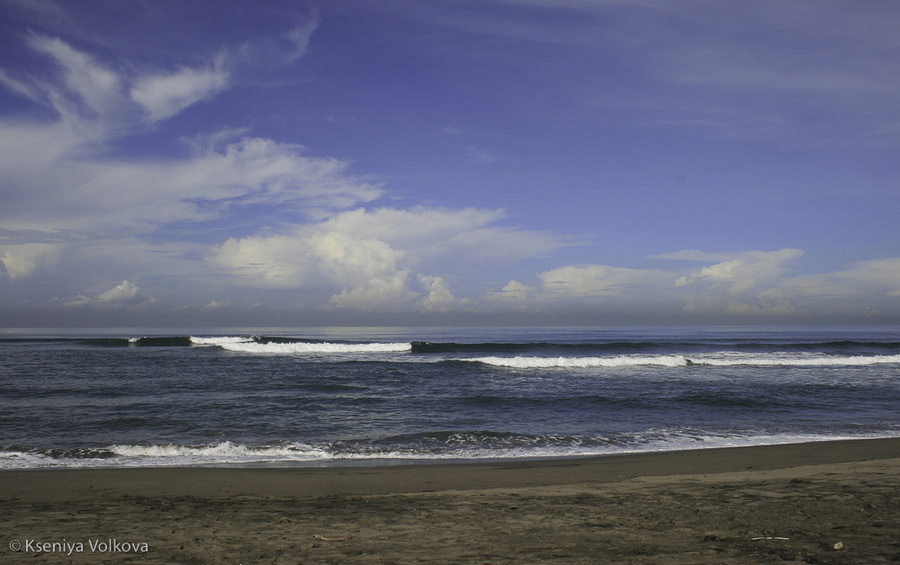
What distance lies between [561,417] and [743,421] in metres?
4.54

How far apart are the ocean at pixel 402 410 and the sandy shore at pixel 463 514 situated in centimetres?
164

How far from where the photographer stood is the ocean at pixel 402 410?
9.65 meters

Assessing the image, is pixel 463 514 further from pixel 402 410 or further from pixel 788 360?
pixel 788 360

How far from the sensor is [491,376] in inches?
881

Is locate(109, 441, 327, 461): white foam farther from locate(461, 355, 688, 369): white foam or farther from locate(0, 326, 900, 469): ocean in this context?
locate(461, 355, 688, 369): white foam

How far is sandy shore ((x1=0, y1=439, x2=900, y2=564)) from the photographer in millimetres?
4121

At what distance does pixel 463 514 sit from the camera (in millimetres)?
5223

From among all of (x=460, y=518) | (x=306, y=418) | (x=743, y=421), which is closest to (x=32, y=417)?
(x=306, y=418)

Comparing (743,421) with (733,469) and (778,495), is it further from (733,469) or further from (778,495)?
(778,495)

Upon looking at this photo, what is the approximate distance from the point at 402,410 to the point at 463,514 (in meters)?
8.82

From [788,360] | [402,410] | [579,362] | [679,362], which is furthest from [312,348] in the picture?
[788,360]

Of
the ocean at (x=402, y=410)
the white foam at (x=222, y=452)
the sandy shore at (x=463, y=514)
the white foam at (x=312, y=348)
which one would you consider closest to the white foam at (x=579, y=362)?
the ocean at (x=402, y=410)

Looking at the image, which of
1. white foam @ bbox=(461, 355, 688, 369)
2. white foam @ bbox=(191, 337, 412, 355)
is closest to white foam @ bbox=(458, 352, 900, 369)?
white foam @ bbox=(461, 355, 688, 369)

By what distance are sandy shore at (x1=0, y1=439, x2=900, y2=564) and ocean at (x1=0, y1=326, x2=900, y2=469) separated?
64.7 inches
